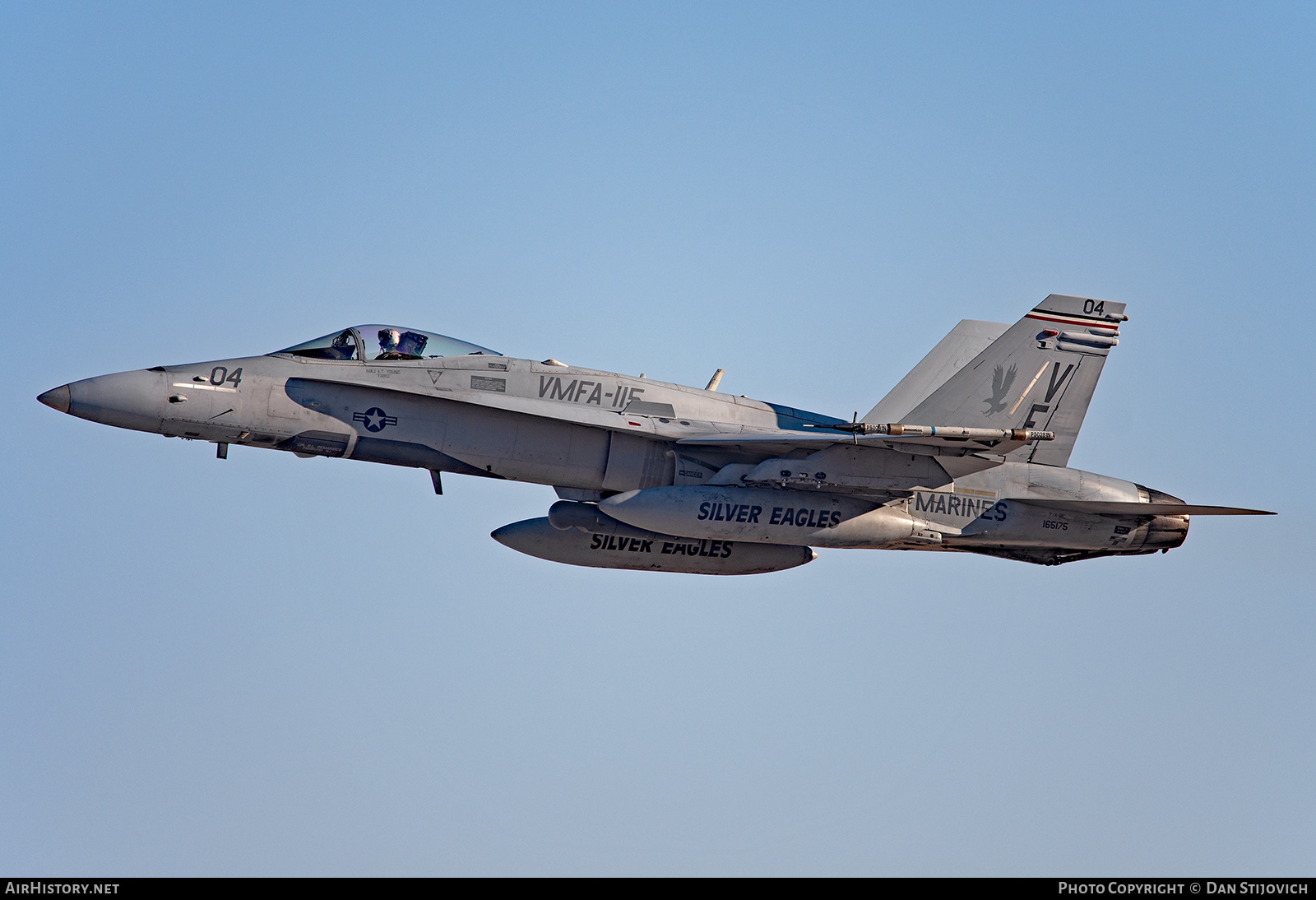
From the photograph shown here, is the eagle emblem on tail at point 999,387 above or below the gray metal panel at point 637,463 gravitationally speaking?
above

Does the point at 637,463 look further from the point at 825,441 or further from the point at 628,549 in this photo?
the point at 825,441

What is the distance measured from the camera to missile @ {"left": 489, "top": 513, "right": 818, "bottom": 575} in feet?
62.6

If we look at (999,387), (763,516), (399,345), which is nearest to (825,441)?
(763,516)

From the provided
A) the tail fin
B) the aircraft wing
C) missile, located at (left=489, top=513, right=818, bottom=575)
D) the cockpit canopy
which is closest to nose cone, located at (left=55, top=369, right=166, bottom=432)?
the cockpit canopy

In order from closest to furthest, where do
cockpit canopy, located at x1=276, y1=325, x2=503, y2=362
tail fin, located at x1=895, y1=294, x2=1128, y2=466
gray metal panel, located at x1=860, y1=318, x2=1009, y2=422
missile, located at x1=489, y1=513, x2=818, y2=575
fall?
cockpit canopy, located at x1=276, y1=325, x2=503, y2=362 < missile, located at x1=489, y1=513, x2=818, y2=575 < tail fin, located at x1=895, y1=294, x2=1128, y2=466 < gray metal panel, located at x1=860, y1=318, x2=1009, y2=422

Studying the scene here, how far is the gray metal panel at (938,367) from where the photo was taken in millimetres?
20906

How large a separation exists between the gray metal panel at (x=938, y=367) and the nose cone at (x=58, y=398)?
1058 centimetres

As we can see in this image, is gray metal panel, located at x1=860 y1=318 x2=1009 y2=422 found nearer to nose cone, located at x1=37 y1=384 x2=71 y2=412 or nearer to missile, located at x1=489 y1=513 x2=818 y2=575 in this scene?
missile, located at x1=489 y1=513 x2=818 y2=575

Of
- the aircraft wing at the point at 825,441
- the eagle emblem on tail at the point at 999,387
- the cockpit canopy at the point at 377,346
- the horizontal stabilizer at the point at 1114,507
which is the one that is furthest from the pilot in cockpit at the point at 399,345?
the horizontal stabilizer at the point at 1114,507

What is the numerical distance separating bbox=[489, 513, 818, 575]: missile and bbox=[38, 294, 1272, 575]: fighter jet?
24 mm

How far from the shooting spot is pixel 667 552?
1930cm

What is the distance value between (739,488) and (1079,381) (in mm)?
5193

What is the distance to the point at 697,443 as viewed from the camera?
18.0 meters

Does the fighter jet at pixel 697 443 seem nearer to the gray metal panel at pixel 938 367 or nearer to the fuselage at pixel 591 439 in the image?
the fuselage at pixel 591 439
